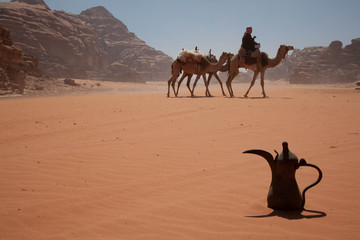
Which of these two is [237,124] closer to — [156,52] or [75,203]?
[75,203]

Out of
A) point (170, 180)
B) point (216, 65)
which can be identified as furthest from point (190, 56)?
point (170, 180)

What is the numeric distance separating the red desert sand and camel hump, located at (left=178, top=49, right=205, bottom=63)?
8.61 meters

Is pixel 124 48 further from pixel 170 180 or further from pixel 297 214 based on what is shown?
pixel 297 214

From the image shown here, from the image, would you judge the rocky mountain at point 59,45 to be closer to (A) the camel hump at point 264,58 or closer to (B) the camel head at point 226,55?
(B) the camel head at point 226,55

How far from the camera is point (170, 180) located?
4176 mm

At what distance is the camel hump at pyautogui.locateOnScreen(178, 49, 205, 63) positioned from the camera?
16.5 metres

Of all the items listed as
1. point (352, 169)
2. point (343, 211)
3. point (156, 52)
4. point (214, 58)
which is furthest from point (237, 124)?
point (156, 52)

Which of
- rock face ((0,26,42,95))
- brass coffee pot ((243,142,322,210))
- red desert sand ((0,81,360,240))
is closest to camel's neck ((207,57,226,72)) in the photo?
red desert sand ((0,81,360,240))

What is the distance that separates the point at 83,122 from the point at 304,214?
7.54 metres

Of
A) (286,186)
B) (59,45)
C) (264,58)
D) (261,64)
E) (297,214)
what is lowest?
(297,214)

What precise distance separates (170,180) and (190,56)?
13184 mm

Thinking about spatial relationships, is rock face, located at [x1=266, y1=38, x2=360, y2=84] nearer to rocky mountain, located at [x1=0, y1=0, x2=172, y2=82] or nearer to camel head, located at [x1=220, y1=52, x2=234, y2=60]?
rocky mountain, located at [x1=0, y1=0, x2=172, y2=82]

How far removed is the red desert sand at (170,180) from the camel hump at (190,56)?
8.61 m

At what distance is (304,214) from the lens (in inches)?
119
